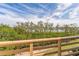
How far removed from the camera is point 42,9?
5.66 ft

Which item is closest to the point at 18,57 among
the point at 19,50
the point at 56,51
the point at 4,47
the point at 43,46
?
the point at 19,50

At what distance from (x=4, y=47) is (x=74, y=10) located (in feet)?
2.76

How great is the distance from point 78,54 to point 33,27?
561 millimetres

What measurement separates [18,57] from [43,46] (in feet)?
0.95

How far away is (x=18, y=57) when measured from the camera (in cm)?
172

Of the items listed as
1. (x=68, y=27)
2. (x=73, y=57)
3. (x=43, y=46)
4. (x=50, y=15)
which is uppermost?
(x=50, y=15)

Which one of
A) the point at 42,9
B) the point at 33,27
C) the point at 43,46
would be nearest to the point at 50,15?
the point at 42,9

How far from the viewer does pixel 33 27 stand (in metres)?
1.72

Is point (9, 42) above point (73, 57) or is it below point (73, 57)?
above

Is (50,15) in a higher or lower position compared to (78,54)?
higher

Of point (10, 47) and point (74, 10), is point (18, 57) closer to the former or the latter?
point (10, 47)

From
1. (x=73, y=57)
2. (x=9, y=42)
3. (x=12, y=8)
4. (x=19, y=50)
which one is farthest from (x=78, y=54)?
(x=12, y=8)

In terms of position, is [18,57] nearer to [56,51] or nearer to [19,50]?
[19,50]

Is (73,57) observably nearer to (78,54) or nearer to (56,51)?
(78,54)
